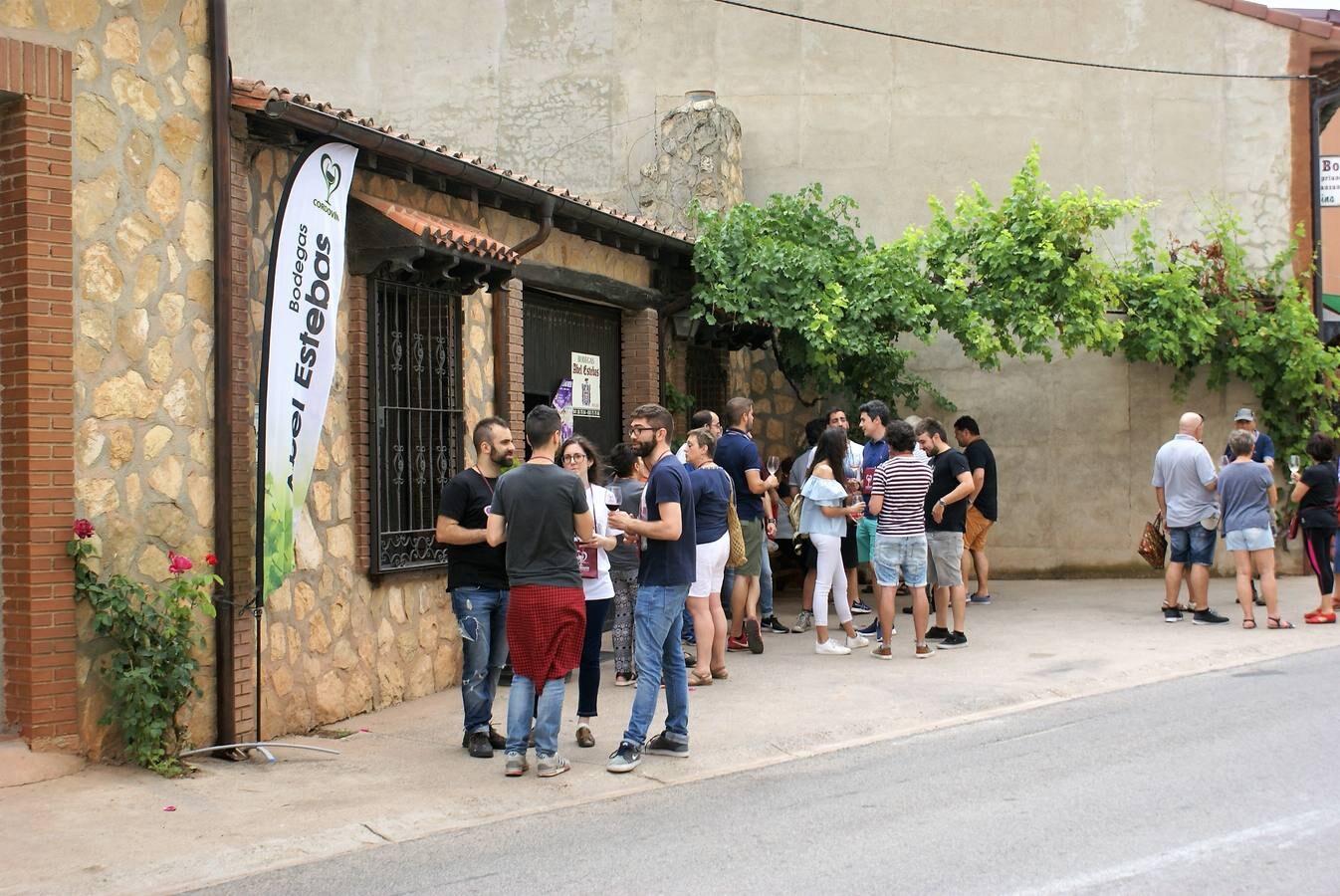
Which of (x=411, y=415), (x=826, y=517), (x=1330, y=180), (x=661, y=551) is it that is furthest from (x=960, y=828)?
(x=1330, y=180)

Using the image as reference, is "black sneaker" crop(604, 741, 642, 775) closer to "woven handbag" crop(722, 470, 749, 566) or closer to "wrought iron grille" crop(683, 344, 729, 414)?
"woven handbag" crop(722, 470, 749, 566)

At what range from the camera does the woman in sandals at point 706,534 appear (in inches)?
383

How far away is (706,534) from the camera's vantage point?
9852 mm

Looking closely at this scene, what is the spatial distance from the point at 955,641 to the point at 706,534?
3025mm

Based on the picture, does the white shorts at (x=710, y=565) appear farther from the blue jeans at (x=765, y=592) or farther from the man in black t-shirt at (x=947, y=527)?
the man in black t-shirt at (x=947, y=527)

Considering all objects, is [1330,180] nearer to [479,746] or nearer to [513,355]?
[513,355]

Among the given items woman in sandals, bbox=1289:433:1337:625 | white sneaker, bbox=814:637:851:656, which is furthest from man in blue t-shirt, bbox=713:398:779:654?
woman in sandals, bbox=1289:433:1337:625

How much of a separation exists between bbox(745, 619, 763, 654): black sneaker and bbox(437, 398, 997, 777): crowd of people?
0.04 feet

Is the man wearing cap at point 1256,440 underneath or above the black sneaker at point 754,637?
above

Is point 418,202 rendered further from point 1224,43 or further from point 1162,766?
point 1224,43

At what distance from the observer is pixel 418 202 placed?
10.4 m

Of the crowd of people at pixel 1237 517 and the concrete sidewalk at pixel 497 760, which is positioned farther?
the crowd of people at pixel 1237 517

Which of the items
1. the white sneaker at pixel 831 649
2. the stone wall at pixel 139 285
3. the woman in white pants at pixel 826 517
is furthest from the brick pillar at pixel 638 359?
A: the stone wall at pixel 139 285

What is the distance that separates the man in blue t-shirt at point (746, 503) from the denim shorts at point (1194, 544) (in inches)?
165
